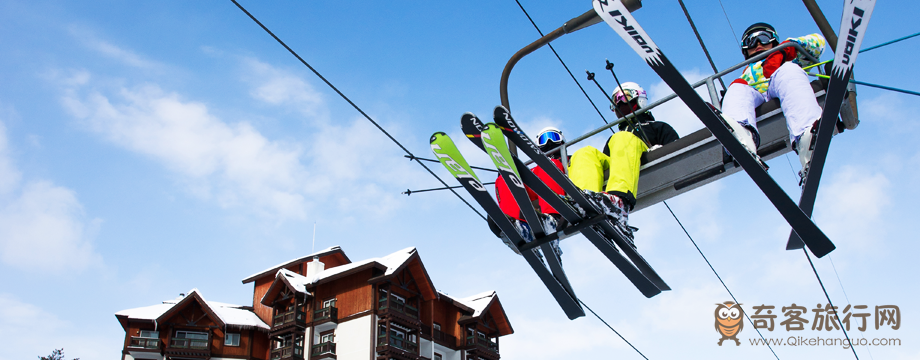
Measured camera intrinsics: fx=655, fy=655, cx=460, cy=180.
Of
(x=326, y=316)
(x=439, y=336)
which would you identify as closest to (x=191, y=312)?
(x=326, y=316)

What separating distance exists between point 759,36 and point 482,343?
27355 mm

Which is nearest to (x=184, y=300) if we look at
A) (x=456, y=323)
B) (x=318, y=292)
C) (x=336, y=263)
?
(x=318, y=292)

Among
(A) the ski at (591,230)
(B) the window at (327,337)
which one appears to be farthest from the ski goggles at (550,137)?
(B) the window at (327,337)

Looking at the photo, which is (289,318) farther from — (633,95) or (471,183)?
(471,183)

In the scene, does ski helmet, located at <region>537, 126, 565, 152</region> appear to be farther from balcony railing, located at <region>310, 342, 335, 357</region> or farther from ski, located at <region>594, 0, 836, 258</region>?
balcony railing, located at <region>310, 342, 335, 357</region>

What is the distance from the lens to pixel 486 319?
33500 millimetres

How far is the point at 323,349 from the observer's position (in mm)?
27781

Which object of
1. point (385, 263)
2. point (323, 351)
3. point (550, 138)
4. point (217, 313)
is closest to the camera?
point (550, 138)

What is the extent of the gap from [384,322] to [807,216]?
2386cm

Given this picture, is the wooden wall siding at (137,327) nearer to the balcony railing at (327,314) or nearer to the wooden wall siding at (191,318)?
the wooden wall siding at (191,318)

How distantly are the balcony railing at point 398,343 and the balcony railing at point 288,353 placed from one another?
3.94 metres

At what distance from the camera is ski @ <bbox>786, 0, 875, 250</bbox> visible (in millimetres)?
4652

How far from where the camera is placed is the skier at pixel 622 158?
19.9 ft

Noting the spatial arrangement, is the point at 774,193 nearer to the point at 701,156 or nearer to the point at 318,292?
the point at 701,156
